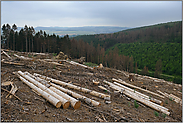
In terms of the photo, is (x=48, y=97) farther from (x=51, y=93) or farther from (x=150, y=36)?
(x=150, y=36)

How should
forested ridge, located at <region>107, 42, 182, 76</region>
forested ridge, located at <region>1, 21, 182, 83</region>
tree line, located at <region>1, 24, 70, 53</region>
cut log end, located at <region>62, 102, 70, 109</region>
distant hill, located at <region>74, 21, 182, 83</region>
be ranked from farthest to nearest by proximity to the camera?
1. distant hill, located at <region>74, 21, 182, 83</region>
2. forested ridge, located at <region>107, 42, 182, 76</region>
3. forested ridge, located at <region>1, 21, 182, 83</region>
4. tree line, located at <region>1, 24, 70, 53</region>
5. cut log end, located at <region>62, 102, 70, 109</region>

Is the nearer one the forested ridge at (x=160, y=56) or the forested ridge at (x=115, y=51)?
the forested ridge at (x=115, y=51)

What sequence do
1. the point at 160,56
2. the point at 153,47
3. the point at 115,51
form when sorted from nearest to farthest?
1. the point at 115,51
2. the point at 160,56
3. the point at 153,47

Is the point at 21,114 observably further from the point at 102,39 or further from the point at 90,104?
the point at 102,39

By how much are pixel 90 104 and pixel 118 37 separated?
80.7 meters

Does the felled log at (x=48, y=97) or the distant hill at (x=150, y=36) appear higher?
Result: the distant hill at (x=150, y=36)

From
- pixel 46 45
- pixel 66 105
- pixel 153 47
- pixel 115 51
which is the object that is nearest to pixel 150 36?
pixel 153 47

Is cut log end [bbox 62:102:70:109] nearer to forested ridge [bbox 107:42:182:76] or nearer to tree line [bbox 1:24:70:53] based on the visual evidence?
tree line [bbox 1:24:70:53]

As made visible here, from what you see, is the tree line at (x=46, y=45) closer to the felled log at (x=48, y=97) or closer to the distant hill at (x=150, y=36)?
the felled log at (x=48, y=97)

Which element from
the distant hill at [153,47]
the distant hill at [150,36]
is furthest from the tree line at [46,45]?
the distant hill at [150,36]

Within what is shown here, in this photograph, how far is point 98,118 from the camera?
4695 mm

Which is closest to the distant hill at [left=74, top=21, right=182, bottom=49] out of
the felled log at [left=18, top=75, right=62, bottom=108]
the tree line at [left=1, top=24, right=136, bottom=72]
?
the tree line at [left=1, top=24, right=136, bottom=72]

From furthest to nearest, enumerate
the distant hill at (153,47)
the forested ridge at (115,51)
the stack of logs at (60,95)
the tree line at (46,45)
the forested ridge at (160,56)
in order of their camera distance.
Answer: the distant hill at (153,47) < the forested ridge at (160,56) < the forested ridge at (115,51) < the tree line at (46,45) < the stack of logs at (60,95)

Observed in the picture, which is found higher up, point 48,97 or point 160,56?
point 48,97
